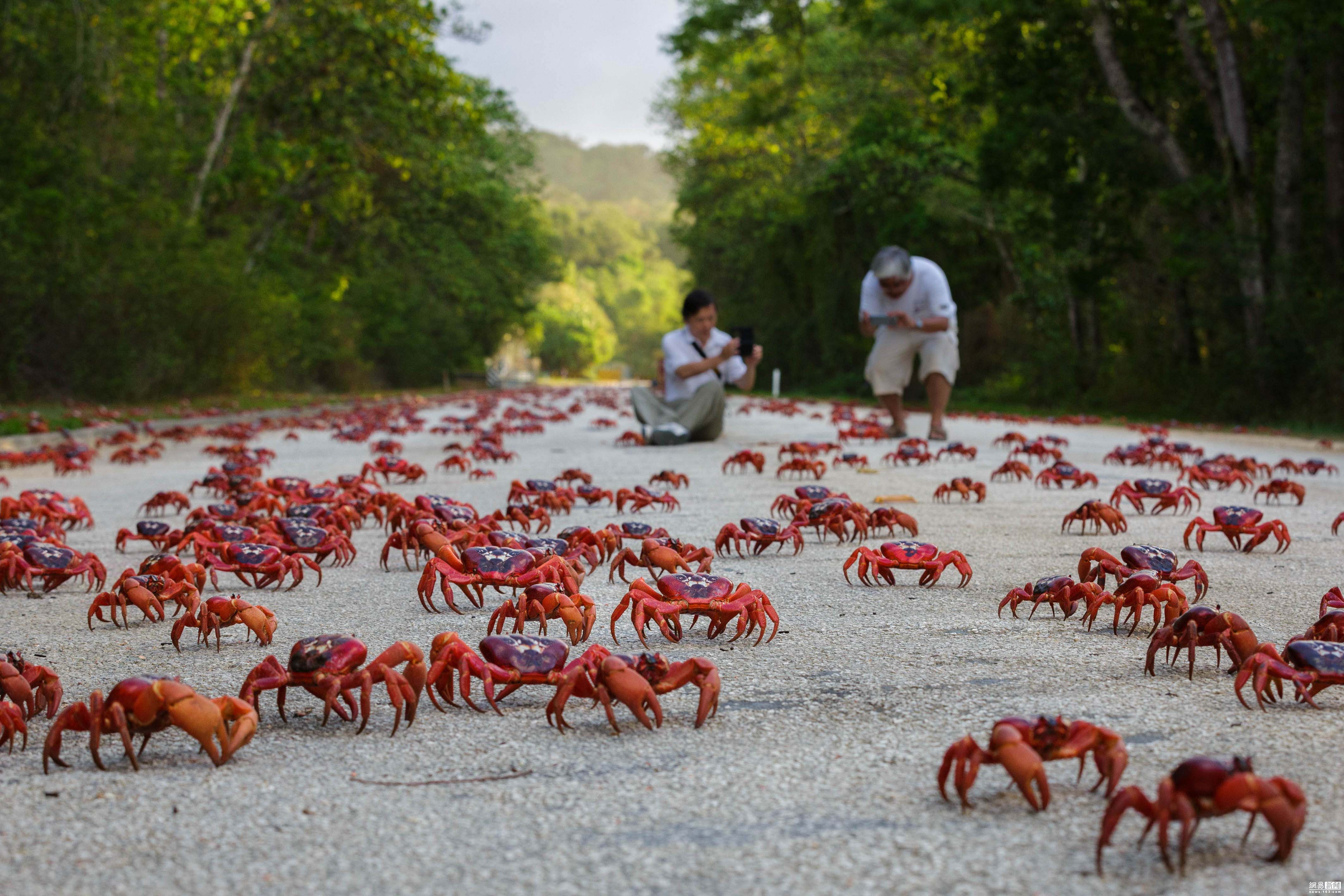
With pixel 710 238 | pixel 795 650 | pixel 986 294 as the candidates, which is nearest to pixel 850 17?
pixel 986 294

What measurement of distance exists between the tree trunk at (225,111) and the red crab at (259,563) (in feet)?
77.5

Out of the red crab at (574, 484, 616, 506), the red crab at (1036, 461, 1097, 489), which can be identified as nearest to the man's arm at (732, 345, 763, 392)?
the red crab at (1036, 461, 1097, 489)

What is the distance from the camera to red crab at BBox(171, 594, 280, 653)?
3658mm

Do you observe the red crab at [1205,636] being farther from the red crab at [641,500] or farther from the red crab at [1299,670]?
the red crab at [641,500]

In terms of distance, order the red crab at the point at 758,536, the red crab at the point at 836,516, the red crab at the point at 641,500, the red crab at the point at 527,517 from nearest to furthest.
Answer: the red crab at the point at 758,536 → the red crab at the point at 836,516 → the red crab at the point at 527,517 → the red crab at the point at 641,500

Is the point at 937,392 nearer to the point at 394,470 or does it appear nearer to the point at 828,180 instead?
the point at 394,470

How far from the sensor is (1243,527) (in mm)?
5395

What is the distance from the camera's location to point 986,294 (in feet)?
108

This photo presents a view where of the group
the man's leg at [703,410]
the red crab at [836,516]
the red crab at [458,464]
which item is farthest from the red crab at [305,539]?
the man's leg at [703,410]

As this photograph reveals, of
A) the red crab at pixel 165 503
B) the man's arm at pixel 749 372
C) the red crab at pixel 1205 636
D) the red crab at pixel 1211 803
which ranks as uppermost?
the man's arm at pixel 749 372

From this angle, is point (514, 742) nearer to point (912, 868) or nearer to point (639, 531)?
point (912, 868)

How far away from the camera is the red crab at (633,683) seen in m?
2.72

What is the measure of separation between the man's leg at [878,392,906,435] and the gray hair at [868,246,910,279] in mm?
1883

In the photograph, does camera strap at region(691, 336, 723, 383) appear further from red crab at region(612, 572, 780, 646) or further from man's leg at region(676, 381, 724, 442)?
red crab at region(612, 572, 780, 646)
